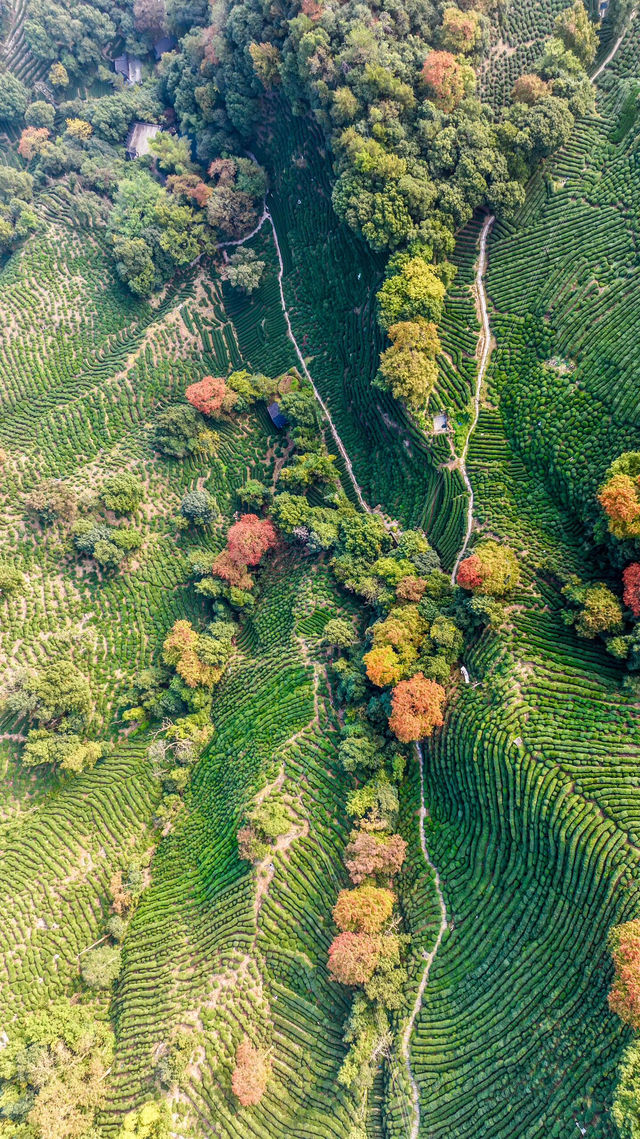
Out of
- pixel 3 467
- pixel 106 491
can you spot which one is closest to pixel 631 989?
pixel 106 491

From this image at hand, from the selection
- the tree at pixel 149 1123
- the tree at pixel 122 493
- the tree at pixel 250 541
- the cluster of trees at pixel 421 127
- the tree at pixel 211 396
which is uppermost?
the cluster of trees at pixel 421 127

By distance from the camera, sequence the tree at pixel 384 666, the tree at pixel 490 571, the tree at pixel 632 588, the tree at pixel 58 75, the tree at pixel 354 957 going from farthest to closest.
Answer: the tree at pixel 58 75
the tree at pixel 384 666
the tree at pixel 490 571
the tree at pixel 632 588
the tree at pixel 354 957

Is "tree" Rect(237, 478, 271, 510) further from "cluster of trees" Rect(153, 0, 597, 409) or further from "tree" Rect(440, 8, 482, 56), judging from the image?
"tree" Rect(440, 8, 482, 56)

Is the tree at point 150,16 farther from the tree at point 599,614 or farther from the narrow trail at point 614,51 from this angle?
the tree at point 599,614

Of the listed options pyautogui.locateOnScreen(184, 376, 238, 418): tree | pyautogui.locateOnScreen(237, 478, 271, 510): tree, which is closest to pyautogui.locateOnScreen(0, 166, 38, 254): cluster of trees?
pyautogui.locateOnScreen(184, 376, 238, 418): tree

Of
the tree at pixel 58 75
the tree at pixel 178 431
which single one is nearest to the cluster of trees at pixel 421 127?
the tree at pixel 178 431
